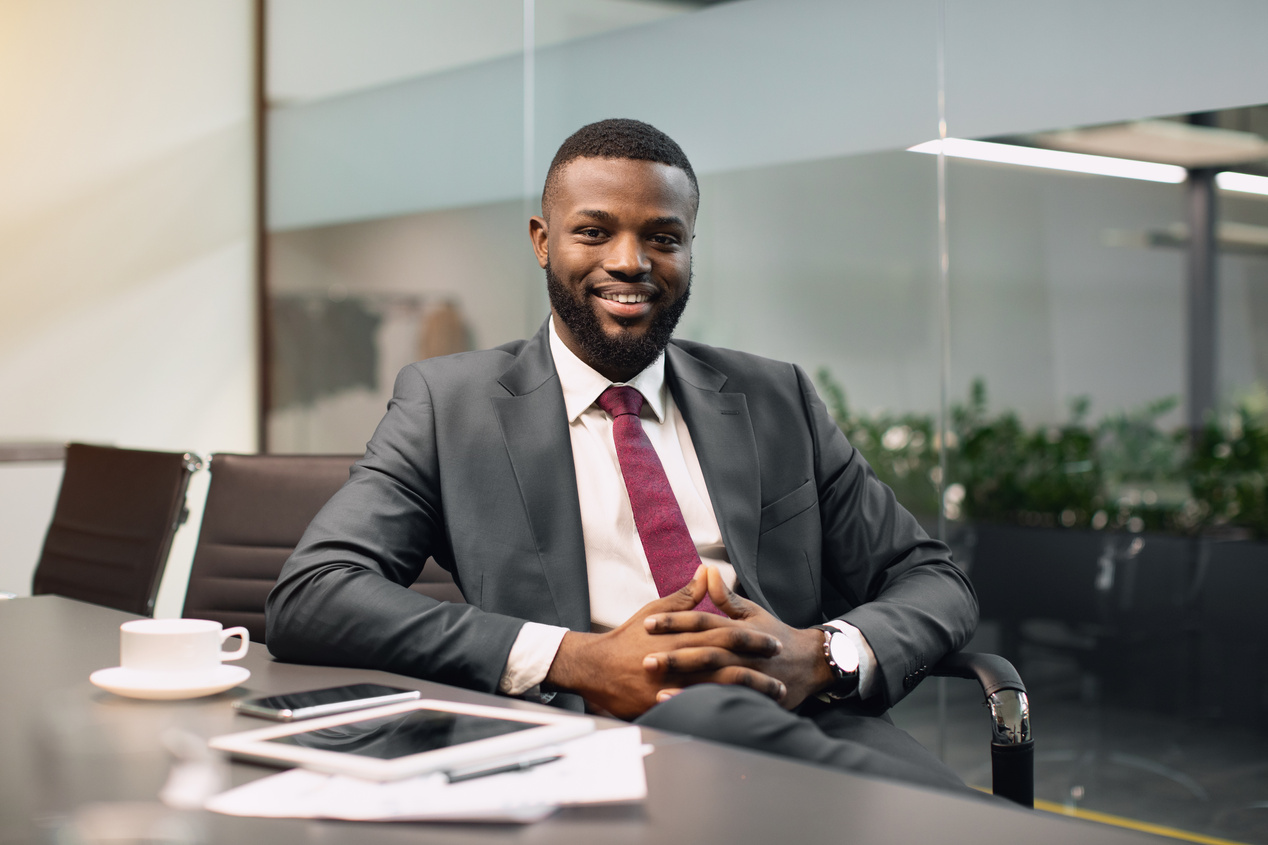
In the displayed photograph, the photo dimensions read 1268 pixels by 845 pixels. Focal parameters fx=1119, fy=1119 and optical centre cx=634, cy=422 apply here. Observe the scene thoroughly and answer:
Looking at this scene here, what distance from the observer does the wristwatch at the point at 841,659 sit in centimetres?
158

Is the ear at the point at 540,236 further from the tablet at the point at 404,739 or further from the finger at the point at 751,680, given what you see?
the tablet at the point at 404,739

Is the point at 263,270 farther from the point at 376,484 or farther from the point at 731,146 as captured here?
the point at 376,484

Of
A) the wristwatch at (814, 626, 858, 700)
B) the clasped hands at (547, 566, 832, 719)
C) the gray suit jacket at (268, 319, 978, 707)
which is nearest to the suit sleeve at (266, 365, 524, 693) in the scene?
the gray suit jacket at (268, 319, 978, 707)

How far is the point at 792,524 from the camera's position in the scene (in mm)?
1847

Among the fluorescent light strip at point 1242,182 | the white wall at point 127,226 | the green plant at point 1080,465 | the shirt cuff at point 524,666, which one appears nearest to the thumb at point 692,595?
the shirt cuff at point 524,666

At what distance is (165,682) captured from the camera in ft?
3.78

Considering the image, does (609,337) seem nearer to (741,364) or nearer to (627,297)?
(627,297)

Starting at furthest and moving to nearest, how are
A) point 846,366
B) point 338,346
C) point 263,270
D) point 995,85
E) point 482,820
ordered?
point 263,270
point 338,346
point 846,366
point 995,85
point 482,820

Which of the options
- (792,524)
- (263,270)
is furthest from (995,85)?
(263,270)

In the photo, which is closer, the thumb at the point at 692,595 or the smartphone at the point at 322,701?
the smartphone at the point at 322,701

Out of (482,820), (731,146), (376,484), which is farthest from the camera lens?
(731,146)

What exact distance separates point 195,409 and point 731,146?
3.01 m

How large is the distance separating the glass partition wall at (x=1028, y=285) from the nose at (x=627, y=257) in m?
1.52

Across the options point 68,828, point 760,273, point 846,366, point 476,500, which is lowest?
point 68,828
